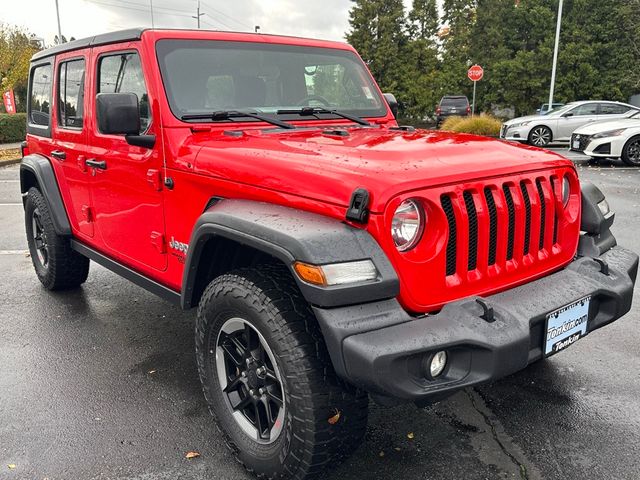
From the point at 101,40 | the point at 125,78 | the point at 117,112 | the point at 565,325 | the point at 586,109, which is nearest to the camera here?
the point at 565,325

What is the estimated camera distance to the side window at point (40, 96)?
4.69 m

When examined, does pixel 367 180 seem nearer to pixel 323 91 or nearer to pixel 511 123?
pixel 323 91

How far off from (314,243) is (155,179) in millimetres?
1406

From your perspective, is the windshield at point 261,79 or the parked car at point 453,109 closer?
the windshield at point 261,79

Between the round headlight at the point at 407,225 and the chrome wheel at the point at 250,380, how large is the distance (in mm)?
688

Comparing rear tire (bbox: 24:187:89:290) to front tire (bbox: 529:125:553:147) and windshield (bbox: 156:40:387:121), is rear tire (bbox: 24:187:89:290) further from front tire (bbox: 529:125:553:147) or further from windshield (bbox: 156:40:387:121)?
front tire (bbox: 529:125:553:147)

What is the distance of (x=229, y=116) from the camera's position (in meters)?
3.30

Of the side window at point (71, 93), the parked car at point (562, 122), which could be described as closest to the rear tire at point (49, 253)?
the side window at point (71, 93)

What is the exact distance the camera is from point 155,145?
317 cm

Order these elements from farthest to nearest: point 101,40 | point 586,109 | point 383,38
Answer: point 383,38 → point 586,109 → point 101,40

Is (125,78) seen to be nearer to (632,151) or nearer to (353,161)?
(353,161)

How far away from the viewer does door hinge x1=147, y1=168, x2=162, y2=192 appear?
3158 mm

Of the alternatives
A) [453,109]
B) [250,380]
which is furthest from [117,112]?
[453,109]

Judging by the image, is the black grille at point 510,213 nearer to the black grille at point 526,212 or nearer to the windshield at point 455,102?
the black grille at point 526,212
